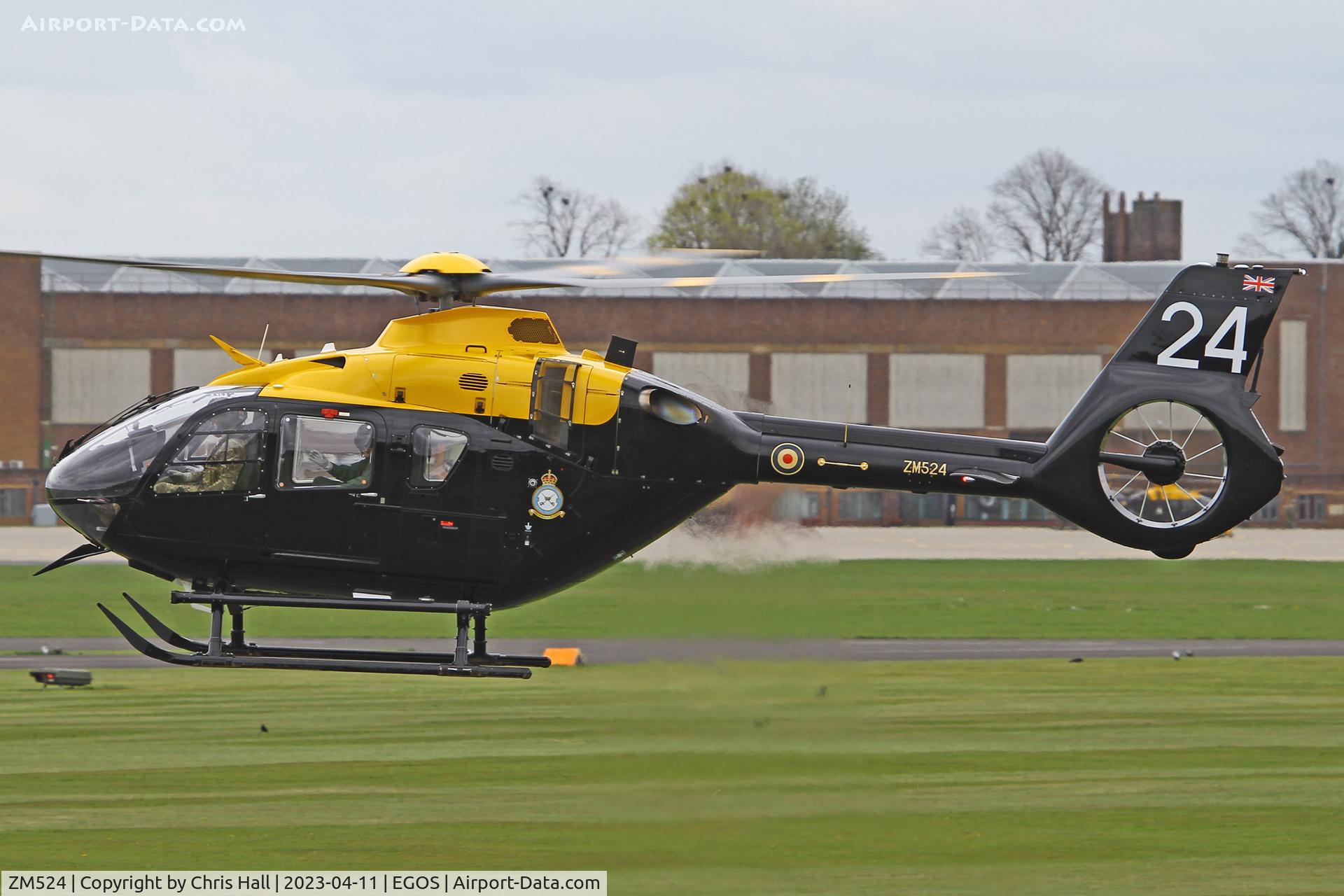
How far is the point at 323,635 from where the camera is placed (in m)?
37.3

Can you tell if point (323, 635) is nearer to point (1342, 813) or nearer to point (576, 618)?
point (576, 618)

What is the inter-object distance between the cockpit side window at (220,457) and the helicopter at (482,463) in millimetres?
21

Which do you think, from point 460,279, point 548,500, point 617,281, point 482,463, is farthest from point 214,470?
point 617,281

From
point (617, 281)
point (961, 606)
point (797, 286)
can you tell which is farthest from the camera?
point (797, 286)

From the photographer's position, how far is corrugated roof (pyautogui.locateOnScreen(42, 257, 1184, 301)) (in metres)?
74.7

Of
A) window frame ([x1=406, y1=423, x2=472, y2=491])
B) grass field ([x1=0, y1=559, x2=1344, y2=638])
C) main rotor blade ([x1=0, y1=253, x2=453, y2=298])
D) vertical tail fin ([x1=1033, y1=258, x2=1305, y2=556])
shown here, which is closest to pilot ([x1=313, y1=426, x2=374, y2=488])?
window frame ([x1=406, y1=423, x2=472, y2=491])

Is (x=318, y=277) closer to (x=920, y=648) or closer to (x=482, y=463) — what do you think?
(x=482, y=463)

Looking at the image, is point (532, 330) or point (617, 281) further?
point (532, 330)

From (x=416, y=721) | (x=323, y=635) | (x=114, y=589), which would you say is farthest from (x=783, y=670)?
(x=114, y=589)

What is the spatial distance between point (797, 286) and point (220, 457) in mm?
60085

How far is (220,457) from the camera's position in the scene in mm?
16766

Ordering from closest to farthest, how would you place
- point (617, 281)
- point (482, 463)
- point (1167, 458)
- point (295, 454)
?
1. point (617, 281)
2. point (295, 454)
3. point (482, 463)
4. point (1167, 458)

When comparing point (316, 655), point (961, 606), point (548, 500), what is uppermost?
point (548, 500)

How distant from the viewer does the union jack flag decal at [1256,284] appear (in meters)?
17.8
